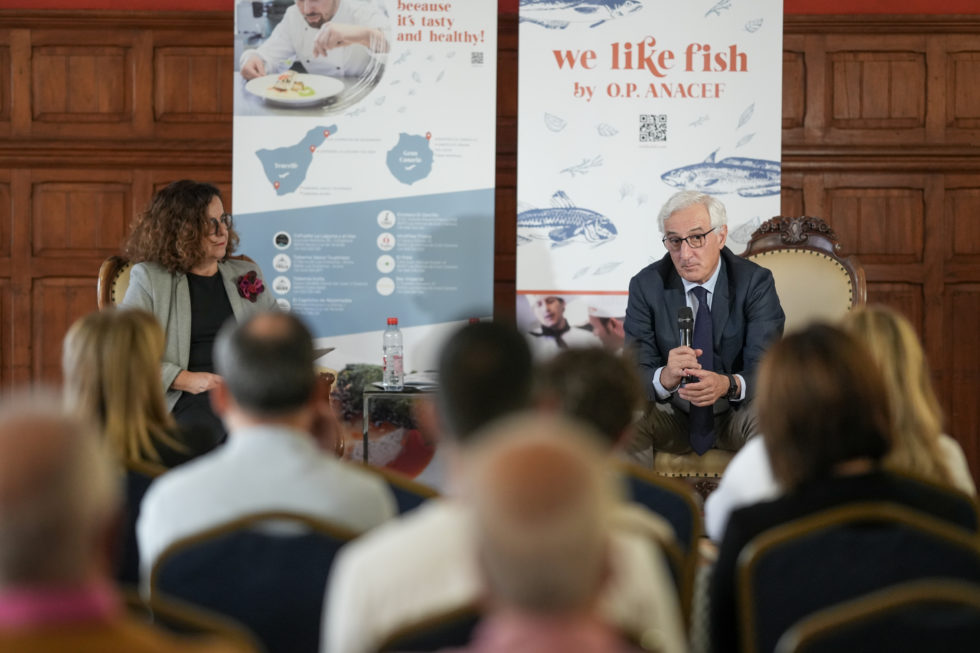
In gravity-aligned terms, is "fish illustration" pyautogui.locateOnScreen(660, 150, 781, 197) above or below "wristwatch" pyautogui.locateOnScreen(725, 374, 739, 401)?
above

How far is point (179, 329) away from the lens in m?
4.24

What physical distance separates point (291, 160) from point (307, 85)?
0.39m

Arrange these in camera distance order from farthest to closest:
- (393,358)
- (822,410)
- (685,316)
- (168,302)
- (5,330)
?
1. (5,330)
2. (393,358)
3. (168,302)
4. (685,316)
5. (822,410)

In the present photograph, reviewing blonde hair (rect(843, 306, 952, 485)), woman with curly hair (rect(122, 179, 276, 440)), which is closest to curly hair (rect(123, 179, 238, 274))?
woman with curly hair (rect(122, 179, 276, 440))

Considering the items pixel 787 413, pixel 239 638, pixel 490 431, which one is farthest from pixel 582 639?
pixel 787 413

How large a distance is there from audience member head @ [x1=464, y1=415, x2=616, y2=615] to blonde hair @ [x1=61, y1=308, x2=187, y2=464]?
163cm

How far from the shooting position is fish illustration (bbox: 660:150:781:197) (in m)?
5.45

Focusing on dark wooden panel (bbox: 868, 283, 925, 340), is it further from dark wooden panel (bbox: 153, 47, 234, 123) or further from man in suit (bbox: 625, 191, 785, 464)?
dark wooden panel (bbox: 153, 47, 234, 123)

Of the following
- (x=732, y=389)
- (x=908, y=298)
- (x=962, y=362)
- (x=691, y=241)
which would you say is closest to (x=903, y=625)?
(x=732, y=389)

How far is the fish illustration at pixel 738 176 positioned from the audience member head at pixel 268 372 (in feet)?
12.7

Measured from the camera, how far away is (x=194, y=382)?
4109 mm

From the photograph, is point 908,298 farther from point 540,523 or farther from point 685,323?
point 540,523

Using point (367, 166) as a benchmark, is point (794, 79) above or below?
above

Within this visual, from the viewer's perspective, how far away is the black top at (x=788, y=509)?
173 cm
